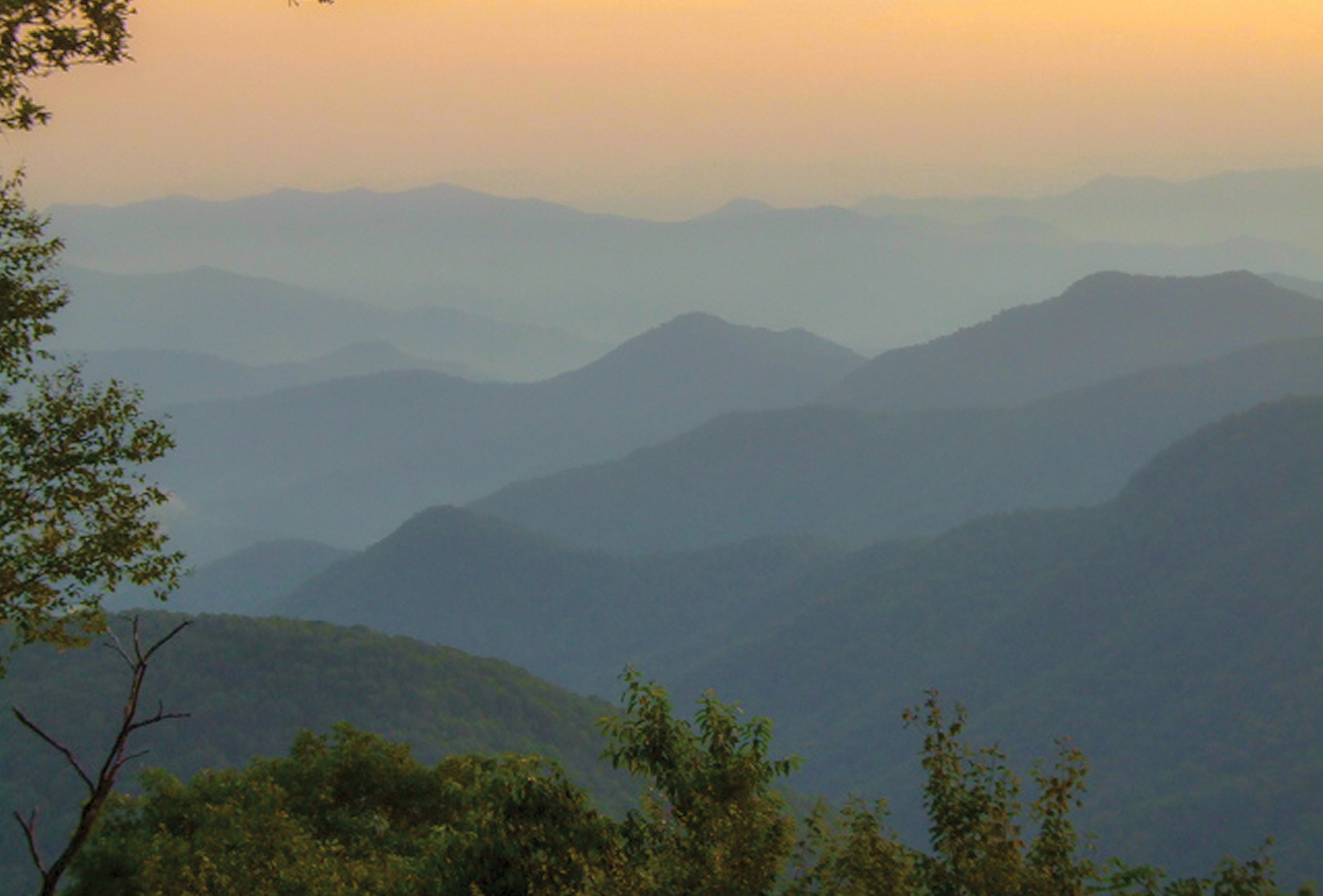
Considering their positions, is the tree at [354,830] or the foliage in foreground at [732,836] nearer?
the foliage in foreground at [732,836]

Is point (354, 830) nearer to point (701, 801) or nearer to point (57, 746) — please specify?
point (701, 801)

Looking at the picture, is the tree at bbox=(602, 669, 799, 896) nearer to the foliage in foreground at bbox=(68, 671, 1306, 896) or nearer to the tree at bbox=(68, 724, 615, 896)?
the foliage in foreground at bbox=(68, 671, 1306, 896)

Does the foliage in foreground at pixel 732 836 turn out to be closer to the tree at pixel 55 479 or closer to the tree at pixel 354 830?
the tree at pixel 354 830

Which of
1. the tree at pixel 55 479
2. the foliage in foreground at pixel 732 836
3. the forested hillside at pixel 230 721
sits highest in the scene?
the forested hillside at pixel 230 721

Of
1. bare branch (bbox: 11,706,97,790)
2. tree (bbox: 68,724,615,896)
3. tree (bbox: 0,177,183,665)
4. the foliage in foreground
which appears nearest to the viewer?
bare branch (bbox: 11,706,97,790)

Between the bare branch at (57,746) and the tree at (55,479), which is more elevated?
the tree at (55,479)

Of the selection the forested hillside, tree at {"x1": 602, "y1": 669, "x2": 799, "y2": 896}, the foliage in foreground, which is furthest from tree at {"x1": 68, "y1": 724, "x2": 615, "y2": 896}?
the forested hillside

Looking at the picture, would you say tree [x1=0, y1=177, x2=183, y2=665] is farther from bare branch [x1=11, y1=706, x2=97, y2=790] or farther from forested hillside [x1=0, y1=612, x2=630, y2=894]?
forested hillside [x1=0, y1=612, x2=630, y2=894]

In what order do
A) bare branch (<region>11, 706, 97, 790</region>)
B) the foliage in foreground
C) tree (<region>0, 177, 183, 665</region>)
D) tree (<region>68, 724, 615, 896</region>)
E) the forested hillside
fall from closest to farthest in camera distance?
1. bare branch (<region>11, 706, 97, 790</region>)
2. the foliage in foreground
3. tree (<region>68, 724, 615, 896</region>)
4. tree (<region>0, 177, 183, 665</region>)
5. the forested hillside

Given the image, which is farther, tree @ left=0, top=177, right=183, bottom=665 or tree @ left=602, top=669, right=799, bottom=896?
tree @ left=0, top=177, right=183, bottom=665

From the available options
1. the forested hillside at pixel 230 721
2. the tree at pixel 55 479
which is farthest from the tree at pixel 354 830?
the forested hillside at pixel 230 721

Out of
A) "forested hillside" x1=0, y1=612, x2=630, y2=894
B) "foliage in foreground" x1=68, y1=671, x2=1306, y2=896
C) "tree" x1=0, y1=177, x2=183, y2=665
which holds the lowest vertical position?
"foliage in foreground" x1=68, y1=671, x2=1306, y2=896

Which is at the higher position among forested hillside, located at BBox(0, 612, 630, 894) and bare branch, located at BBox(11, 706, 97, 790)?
forested hillside, located at BBox(0, 612, 630, 894)

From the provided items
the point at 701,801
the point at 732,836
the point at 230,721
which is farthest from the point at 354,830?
the point at 230,721
